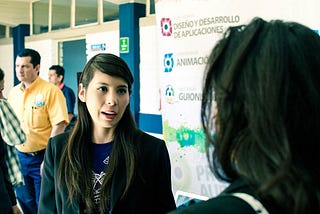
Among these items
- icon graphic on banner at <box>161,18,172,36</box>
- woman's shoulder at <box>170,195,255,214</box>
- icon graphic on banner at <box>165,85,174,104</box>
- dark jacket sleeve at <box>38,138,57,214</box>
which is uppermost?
icon graphic on banner at <box>161,18,172,36</box>

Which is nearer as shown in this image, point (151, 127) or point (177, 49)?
point (177, 49)

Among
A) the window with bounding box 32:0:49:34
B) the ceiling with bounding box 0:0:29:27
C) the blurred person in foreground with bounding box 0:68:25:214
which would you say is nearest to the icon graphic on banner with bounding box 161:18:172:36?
the blurred person in foreground with bounding box 0:68:25:214

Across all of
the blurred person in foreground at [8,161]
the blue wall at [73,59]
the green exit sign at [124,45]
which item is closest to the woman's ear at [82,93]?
the blurred person in foreground at [8,161]

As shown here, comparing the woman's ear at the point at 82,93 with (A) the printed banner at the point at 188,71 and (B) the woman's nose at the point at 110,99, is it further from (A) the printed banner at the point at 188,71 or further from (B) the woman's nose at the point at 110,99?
(A) the printed banner at the point at 188,71

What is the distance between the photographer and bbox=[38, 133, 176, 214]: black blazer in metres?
1.57

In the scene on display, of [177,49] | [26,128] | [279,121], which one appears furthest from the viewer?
[26,128]

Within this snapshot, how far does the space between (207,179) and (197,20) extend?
1054mm

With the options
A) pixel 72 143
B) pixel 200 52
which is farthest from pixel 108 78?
pixel 200 52

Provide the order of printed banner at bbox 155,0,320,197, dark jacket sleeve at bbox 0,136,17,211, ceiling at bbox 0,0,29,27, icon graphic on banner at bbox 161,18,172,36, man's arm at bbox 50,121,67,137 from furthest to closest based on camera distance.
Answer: ceiling at bbox 0,0,29,27
man's arm at bbox 50,121,67,137
icon graphic on banner at bbox 161,18,172,36
printed banner at bbox 155,0,320,197
dark jacket sleeve at bbox 0,136,17,211

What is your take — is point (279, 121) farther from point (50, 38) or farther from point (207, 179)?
point (50, 38)

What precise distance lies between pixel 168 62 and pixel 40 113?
1463 millimetres

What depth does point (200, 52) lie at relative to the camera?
2754 mm

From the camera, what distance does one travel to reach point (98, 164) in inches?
63.8

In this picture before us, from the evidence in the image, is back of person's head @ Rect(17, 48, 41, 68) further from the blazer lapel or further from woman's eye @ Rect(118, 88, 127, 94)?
the blazer lapel
